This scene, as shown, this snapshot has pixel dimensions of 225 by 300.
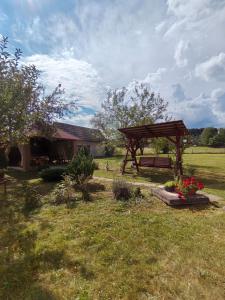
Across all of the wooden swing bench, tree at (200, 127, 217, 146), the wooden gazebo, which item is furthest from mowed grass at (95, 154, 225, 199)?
tree at (200, 127, 217, 146)

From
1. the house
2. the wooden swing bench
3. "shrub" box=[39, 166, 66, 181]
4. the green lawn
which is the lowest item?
the green lawn

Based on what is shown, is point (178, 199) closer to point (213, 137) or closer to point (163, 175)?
point (163, 175)

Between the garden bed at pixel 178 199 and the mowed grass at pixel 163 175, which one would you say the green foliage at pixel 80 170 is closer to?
the garden bed at pixel 178 199

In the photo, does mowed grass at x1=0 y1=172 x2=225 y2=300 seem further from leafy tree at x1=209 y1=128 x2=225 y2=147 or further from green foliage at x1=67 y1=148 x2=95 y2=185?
leafy tree at x1=209 y1=128 x2=225 y2=147

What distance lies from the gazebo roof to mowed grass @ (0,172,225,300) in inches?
207

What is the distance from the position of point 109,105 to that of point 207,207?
15.1 m

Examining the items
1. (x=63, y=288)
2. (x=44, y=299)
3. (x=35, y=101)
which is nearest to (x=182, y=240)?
(x=63, y=288)

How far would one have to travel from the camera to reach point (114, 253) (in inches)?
163

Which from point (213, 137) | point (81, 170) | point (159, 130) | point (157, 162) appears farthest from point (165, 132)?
point (213, 137)

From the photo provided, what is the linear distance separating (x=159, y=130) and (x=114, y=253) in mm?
9451

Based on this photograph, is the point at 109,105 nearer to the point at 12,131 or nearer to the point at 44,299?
the point at 12,131

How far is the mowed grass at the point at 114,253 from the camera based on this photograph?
3.22m

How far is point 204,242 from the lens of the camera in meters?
4.46

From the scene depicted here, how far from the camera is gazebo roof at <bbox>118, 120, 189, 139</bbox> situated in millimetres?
11066
